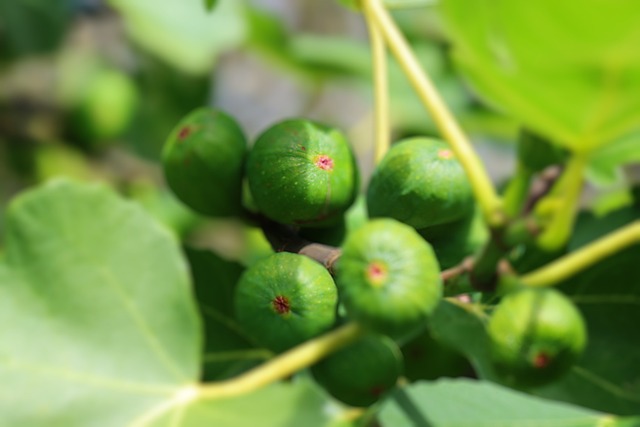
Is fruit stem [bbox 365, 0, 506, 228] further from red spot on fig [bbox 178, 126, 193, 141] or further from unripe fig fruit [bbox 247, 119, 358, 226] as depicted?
red spot on fig [bbox 178, 126, 193, 141]

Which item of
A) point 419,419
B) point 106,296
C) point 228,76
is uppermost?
point 106,296

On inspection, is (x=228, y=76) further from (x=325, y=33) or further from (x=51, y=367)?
(x=51, y=367)

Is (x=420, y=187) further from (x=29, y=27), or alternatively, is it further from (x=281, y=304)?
(x=29, y=27)

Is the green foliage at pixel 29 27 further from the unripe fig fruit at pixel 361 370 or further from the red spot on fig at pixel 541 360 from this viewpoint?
the red spot on fig at pixel 541 360

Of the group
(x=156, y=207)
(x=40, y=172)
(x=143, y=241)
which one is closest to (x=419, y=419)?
(x=143, y=241)

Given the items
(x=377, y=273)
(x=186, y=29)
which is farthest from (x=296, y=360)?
(x=186, y=29)

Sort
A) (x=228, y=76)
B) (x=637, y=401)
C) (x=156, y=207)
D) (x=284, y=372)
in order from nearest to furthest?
(x=284, y=372), (x=637, y=401), (x=156, y=207), (x=228, y=76)
